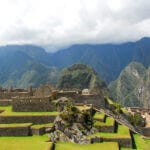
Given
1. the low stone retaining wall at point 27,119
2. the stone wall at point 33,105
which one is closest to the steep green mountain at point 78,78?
the stone wall at point 33,105

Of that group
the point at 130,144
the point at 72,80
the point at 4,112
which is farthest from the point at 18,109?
the point at 72,80

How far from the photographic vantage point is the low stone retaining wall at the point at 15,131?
39750 mm

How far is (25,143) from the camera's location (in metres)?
35.7

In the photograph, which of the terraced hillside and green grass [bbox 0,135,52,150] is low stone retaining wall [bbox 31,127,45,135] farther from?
green grass [bbox 0,135,52,150]

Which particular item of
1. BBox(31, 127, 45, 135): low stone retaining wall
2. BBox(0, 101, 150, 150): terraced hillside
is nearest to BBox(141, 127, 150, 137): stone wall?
BBox(0, 101, 150, 150): terraced hillside

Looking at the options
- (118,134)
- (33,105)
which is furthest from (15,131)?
(118,134)

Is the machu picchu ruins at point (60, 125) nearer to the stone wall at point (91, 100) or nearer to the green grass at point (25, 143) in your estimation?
the green grass at point (25, 143)

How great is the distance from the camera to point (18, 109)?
147 feet

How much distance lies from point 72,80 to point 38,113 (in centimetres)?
11939

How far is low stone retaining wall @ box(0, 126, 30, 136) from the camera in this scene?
1565 inches

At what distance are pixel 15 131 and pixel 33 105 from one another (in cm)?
543

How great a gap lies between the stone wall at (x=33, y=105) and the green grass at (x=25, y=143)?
5.79m

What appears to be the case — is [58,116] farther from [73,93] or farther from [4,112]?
[73,93]

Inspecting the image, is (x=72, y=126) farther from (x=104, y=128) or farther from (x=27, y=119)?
(x=27, y=119)
